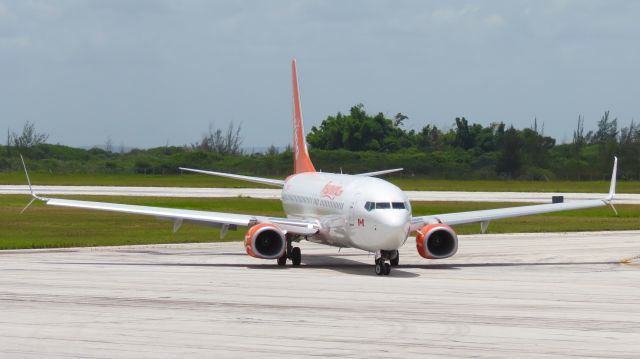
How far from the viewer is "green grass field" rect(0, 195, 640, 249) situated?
49969 millimetres

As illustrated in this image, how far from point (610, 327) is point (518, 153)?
129533 mm

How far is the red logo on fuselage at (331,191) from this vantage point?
120 ft

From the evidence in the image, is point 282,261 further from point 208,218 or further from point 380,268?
point 380,268

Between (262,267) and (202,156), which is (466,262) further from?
(202,156)

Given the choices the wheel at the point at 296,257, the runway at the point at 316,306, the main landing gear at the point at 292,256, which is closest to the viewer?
the runway at the point at 316,306

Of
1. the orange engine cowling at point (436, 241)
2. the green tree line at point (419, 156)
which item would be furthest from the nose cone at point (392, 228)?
the green tree line at point (419, 156)

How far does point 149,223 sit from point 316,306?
3816 centimetres

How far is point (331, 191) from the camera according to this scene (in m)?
37.4

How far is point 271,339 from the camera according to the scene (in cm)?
2067

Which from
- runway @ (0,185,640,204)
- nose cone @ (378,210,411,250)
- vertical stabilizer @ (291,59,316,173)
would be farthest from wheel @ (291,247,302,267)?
runway @ (0,185,640,204)

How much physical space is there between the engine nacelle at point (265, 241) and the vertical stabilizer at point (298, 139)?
388 inches

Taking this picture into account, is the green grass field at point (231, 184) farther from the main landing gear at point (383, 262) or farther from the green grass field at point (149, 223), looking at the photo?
the main landing gear at point (383, 262)

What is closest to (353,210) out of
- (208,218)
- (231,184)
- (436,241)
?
(436,241)

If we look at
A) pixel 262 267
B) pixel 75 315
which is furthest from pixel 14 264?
pixel 75 315
